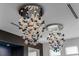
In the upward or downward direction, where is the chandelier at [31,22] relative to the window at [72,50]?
upward

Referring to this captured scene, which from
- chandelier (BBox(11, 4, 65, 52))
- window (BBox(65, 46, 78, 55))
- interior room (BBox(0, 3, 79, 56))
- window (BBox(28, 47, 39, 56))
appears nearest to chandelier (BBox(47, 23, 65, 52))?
interior room (BBox(0, 3, 79, 56))

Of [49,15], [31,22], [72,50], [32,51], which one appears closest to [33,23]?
[31,22]

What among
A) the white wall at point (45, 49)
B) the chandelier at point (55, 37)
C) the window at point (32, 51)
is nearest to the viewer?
the chandelier at point (55, 37)

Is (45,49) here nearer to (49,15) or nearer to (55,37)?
(55,37)

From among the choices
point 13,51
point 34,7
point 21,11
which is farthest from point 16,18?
point 13,51

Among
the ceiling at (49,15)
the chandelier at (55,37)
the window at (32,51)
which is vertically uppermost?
the ceiling at (49,15)

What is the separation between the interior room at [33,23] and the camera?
2.87 meters

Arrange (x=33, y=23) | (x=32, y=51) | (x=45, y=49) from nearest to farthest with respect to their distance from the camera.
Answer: (x=33, y=23), (x=32, y=51), (x=45, y=49)

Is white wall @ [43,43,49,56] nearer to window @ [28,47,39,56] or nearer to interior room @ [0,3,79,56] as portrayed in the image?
window @ [28,47,39,56]

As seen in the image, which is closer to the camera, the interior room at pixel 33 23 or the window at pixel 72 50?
the interior room at pixel 33 23

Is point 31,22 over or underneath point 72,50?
over

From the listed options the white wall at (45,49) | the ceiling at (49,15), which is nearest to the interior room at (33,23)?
the ceiling at (49,15)

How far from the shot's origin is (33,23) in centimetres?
286

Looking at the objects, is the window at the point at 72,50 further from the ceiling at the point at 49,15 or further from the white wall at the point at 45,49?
the ceiling at the point at 49,15
